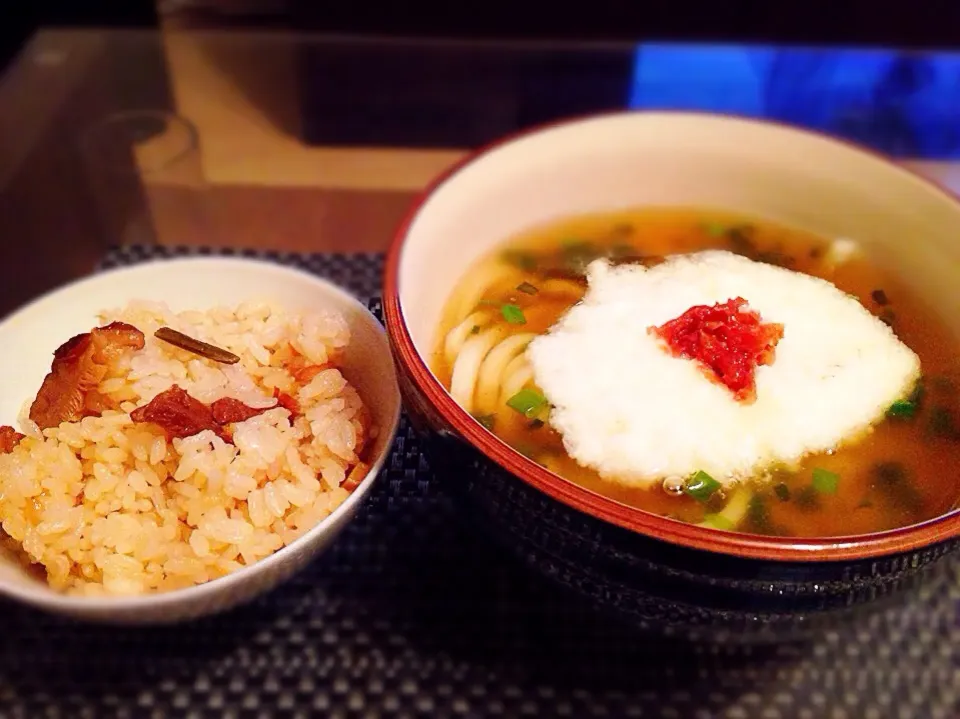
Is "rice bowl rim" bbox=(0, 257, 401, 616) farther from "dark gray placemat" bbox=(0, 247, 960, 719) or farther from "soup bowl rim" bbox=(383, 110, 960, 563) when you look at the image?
"soup bowl rim" bbox=(383, 110, 960, 563)

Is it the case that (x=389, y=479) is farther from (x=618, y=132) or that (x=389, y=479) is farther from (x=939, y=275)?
(x=939, y=275)

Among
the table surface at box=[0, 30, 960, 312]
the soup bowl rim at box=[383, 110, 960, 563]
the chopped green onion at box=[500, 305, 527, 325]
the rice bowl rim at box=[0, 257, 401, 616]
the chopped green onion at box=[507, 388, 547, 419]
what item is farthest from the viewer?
the table surface at box=[0, 30, 960, 312]

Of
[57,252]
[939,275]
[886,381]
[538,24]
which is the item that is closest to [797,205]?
[939,275]

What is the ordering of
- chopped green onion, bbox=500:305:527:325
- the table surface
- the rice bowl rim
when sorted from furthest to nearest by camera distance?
the table surface < chopped green onion, bbox=500:305:527:325 < the rice bowl rim

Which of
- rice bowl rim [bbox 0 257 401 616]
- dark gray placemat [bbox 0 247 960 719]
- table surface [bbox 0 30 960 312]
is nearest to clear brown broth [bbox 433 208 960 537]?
rice bowl rim [bbox 0 257 401 616]

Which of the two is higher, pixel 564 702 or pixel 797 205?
pixel 797 205

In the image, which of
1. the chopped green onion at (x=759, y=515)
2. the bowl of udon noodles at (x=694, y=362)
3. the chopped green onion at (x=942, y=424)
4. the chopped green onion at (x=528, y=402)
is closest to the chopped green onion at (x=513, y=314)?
the bowl of udon noodles at (x=694, y=362)

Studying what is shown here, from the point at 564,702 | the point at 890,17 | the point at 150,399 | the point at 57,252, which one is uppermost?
the point at 890,17

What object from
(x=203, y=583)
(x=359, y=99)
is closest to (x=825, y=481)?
(x=203, y=583)
